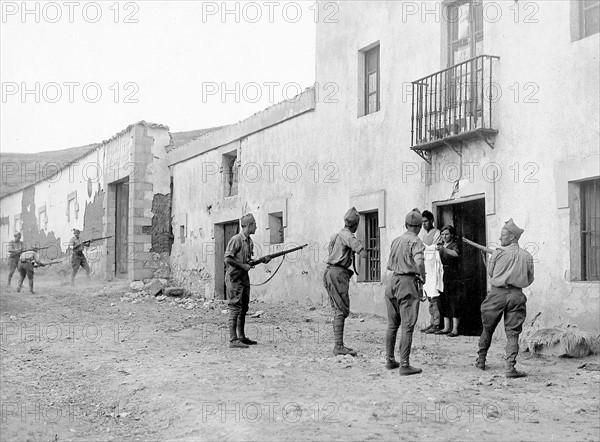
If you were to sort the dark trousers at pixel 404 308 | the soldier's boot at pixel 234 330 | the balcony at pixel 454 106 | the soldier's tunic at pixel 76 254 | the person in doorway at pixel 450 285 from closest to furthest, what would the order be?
the dark trousers at pixel 404 308
the soldier's boot at pixel 234 330
the balcony at pixel 454 106
the person in doorway at pixel 450 285
the soldier's tunic at pixel 76 254

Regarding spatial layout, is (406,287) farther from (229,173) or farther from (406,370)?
(229,173)

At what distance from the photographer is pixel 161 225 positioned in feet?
66.1

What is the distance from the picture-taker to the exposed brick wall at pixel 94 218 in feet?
73.0

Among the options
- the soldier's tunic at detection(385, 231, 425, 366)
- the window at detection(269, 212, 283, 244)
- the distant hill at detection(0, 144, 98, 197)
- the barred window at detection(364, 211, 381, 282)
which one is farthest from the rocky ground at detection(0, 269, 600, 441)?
the distant hill at detection(0, 144, 98, 197)

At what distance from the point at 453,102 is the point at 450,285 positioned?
8.83 feet

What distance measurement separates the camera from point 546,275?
9.22 m

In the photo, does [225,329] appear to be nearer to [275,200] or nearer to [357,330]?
[357,330]

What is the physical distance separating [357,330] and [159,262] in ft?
32.6

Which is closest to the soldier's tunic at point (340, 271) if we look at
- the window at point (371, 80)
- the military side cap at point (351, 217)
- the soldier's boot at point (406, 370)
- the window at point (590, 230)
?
the military side cap at point (351, 217)

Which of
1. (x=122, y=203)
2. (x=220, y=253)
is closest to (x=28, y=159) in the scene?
(x=122, y=203)

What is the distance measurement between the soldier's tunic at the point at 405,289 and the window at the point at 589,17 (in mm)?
3654

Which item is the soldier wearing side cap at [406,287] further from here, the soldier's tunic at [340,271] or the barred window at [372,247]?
the barred window at [372,247]

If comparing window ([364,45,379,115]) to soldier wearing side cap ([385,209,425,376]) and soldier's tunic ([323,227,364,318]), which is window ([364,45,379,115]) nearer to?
soldier's tunic ([323,227,364,318])

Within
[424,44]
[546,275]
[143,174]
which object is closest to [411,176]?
[424,44]
